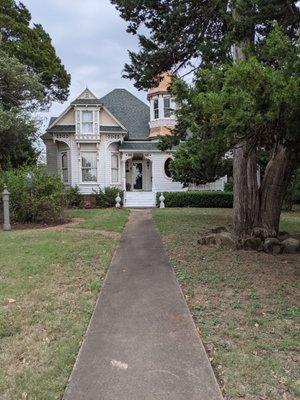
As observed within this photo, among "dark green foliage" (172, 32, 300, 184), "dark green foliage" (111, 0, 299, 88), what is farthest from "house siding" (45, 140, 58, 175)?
"dark green foliage" (172, 32, 300, 184)

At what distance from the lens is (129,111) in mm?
29078

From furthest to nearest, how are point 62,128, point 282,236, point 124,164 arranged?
point 124,164 < point 62,128 < point 282,236

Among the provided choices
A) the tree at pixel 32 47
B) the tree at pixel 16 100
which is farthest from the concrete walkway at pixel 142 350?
the tree at pixel 32 47

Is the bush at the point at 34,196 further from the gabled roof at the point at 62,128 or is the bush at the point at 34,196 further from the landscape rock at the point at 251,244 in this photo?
the gabled roof at the point at 62,128

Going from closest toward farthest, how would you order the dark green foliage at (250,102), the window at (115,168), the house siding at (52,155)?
the dark green foliage at (250,102), the window at (115,168), the house siding at (52,155)

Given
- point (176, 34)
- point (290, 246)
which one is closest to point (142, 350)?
point (290, 246)

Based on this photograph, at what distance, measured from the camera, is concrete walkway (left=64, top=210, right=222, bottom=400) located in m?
3.45

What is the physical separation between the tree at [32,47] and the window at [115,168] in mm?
7029

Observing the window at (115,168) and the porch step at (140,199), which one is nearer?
the porch step at (140,199)

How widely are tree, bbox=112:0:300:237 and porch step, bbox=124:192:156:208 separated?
11525 millimetres

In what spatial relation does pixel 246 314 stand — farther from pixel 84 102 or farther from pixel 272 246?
pixel 84 102

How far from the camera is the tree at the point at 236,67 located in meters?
6.02

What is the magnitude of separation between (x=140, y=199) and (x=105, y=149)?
3.67 m

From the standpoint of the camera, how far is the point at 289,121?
6293 millimetres
